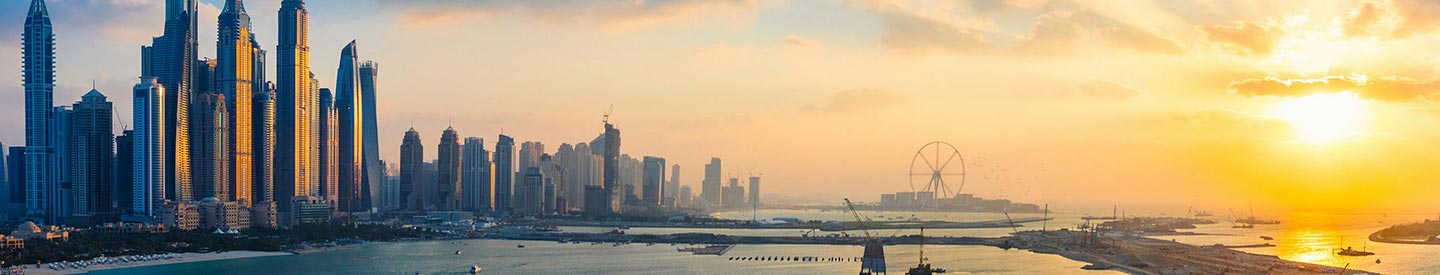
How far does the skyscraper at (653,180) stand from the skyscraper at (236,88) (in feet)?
208

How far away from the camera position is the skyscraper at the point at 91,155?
86.1 m

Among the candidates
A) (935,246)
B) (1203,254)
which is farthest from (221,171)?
(1203,254)

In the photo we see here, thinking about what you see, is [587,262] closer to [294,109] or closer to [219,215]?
[219,215]

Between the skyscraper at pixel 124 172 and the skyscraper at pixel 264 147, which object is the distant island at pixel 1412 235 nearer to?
the skyscraper at pixel 264 147

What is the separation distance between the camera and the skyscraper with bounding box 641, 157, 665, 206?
16082 cm

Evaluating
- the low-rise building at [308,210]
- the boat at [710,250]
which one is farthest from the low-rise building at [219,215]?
the boat at [710,250]

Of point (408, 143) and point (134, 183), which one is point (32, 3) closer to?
point (134, 183)

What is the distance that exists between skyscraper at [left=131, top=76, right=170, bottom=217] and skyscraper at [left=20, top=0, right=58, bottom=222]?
567cm

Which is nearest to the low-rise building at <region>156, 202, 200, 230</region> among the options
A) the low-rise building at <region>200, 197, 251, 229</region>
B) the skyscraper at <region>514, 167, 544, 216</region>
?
the low-rise building at <region>200, 197, 251, 229</region>

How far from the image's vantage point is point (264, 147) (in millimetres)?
100000

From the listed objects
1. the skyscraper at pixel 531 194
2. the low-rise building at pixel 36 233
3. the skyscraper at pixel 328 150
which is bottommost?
the skyscraper at pixel 531 194

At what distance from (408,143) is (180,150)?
45727mm

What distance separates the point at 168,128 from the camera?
91.1 meters

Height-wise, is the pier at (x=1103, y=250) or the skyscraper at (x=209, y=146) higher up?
the skyscraper at (x=209, y=146)
